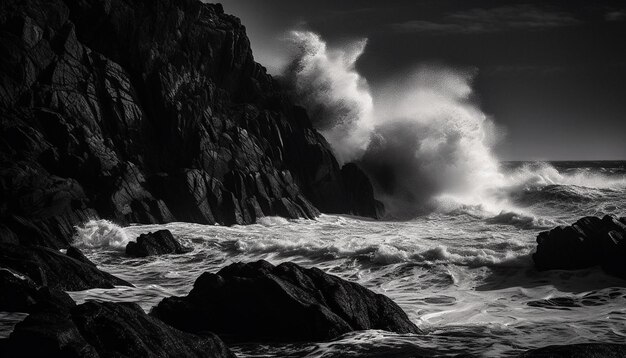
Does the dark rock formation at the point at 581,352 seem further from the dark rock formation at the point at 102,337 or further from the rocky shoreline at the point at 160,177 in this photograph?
the dark rock formation at the point at 102,337

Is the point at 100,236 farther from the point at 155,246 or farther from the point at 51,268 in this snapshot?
the point at 51,268

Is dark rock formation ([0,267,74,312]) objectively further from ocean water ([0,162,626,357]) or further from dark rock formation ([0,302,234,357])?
dark rock formation ([0,302,234,357])

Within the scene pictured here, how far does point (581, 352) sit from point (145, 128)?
26699 mm

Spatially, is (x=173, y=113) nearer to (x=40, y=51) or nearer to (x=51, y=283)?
(x=40, y=51)

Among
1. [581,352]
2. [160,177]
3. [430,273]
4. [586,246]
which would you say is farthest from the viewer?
[160,177]

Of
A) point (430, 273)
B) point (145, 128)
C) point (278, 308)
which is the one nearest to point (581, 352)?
point (278, 308)

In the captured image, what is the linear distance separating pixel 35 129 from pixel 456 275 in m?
20.4

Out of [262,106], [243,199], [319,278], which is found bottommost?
[319,278]

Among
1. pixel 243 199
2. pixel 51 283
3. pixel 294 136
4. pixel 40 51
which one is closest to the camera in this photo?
pixel 51 283

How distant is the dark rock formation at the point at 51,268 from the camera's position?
12.6 metres

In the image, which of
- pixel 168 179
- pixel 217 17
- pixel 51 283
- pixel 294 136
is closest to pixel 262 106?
pixel 294 136

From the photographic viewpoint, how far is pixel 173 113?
1217 inches

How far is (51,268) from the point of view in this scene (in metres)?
13.6

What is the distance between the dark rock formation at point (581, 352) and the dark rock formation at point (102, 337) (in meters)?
4.84
